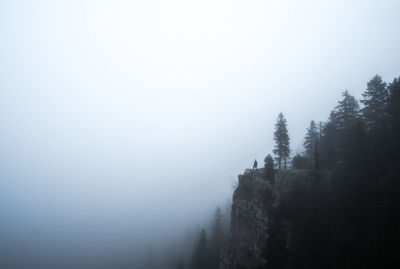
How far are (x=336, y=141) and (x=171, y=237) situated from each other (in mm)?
108983

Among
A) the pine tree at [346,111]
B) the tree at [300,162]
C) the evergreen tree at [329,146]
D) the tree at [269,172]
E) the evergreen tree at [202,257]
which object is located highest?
the pine tree at [346,111]

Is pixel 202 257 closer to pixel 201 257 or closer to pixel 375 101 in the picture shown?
pixel 201 257

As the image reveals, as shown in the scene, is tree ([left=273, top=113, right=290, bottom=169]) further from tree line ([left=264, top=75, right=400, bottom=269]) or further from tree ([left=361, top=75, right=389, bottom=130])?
tree ([left=361, top=75, right=389, bottom=130])

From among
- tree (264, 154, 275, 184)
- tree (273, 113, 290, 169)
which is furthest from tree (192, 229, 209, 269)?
tree (273, 113, 290, 169)

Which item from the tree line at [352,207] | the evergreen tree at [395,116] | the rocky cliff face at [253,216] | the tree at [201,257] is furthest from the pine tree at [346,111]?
the tree at [201,257]

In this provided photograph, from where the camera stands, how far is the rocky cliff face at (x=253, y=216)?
2692 centimetres

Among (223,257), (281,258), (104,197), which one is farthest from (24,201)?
(281,258)

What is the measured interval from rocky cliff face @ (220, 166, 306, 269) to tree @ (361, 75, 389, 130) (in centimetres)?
1411

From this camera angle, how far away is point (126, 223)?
14288 centimetres

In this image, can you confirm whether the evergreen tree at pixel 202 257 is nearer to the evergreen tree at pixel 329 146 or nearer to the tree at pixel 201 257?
the tree at pixel 201 257

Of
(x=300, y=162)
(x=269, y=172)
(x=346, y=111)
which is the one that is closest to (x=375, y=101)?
(x=346, y=111)

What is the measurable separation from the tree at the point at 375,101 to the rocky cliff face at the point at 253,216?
46.3 feet

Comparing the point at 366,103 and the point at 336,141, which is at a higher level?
the point at 366,103

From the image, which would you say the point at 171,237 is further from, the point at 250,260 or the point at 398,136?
the point at 398,136
